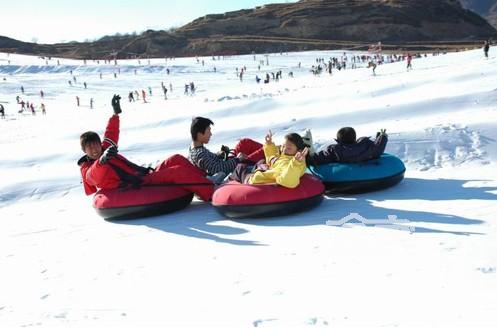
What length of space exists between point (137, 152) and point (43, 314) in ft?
22.0

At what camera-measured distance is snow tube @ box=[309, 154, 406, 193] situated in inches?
236

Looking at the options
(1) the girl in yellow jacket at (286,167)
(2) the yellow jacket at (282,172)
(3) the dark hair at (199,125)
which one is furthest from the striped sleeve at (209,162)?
(2) the yellow jacket at (282,172)

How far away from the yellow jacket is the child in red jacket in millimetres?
787

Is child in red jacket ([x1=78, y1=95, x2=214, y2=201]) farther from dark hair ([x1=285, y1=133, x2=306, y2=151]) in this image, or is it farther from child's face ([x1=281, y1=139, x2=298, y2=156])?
dark hair ([x1=285, y1=133, x2=306, y2=151])

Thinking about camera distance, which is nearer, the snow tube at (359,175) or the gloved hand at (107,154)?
the gloved hand at (107,154)

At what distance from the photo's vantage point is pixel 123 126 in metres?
12.9

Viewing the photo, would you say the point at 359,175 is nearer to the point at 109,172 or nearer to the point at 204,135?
the point at 204,135

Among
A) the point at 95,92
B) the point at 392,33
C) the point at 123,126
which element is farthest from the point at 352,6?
the point at 123,126

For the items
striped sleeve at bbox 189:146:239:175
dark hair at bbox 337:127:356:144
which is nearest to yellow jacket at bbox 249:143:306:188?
striped sleeve at bbox 189:146:239:175

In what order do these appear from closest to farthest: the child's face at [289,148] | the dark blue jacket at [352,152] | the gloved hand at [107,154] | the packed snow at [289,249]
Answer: the packed snow at [289,249], the child's face at [289,148], the gloved hand at [107,154], the dark blue jacket at [352,152]

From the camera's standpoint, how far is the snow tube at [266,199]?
5.29m

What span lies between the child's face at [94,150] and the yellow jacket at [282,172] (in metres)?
1.71

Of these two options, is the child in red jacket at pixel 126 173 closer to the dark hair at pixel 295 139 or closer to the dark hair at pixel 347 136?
the dark hair at pixel 295 139

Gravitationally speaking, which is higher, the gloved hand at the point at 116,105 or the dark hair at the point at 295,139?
the gloved hand at the point at 116,105
